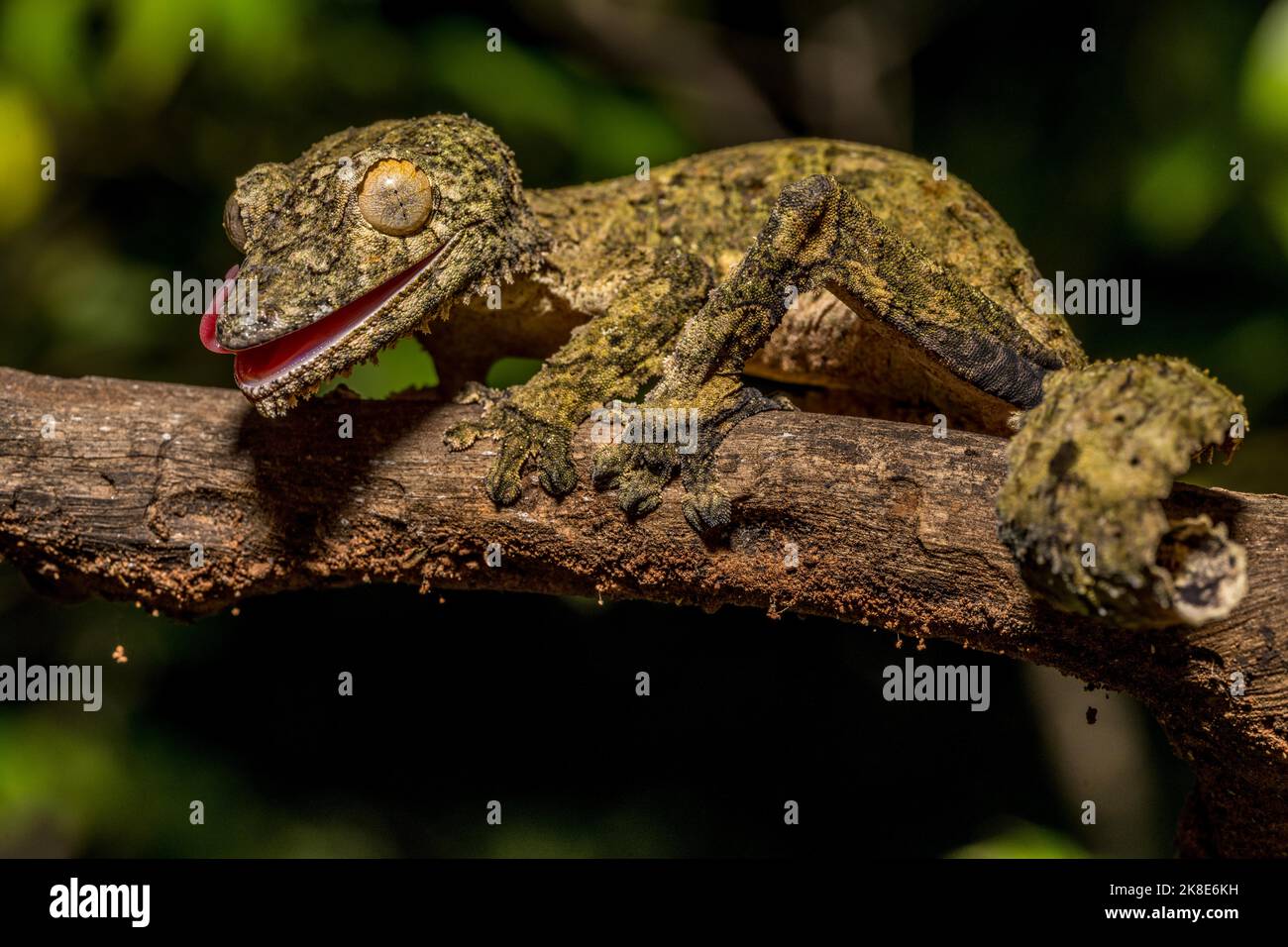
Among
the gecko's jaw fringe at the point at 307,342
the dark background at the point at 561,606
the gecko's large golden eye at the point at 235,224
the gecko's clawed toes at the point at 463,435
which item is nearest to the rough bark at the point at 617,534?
the gecko's clawed toes at the point at 463,435

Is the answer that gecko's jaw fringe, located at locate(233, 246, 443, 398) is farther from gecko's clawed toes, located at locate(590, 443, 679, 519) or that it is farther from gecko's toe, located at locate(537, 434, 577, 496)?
gecko's clawed toes, located at locate(590, 443, 679, 519)

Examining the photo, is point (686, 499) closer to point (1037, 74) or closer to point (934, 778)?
point (934, 778)

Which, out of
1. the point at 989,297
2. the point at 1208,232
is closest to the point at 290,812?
the point at 989,297

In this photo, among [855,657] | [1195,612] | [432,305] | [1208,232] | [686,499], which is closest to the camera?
[1195,612]

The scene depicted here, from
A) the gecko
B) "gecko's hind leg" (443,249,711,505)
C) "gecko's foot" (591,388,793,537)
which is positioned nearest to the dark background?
the gecko

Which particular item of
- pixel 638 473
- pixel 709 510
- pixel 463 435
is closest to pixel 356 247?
pixel 463 435

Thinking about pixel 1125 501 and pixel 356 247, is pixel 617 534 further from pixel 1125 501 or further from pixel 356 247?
pixel 1125 501
